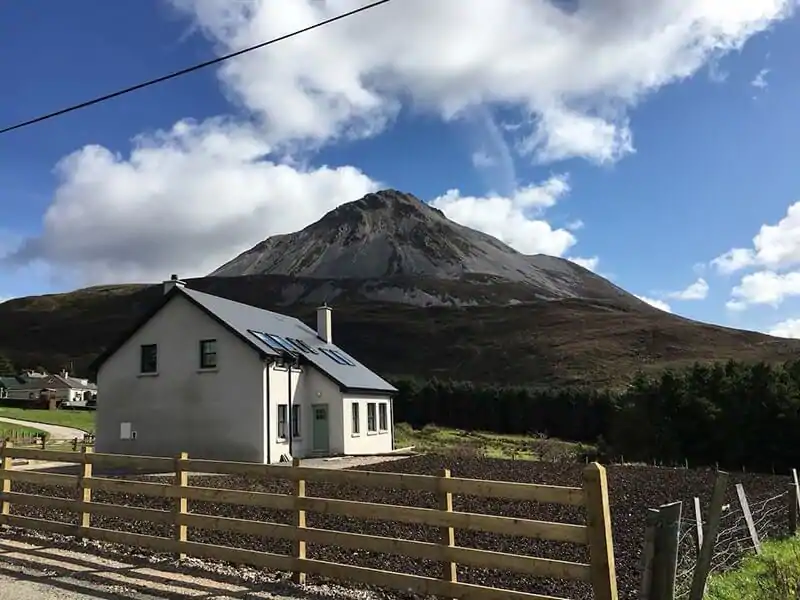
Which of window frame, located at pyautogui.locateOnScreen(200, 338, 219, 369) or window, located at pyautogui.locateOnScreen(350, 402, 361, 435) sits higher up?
window frame, located at pyautogui.locateOnScreen(200, 338, 219, 369)

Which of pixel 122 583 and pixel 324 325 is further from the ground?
pixel 324 325

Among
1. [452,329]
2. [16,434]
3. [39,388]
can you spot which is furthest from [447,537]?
[452,329]

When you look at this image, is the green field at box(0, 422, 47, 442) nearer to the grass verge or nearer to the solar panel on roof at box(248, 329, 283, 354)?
the solar panel on roof at box(248, 329, 283, 354)

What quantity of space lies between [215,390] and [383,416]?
1118 cm

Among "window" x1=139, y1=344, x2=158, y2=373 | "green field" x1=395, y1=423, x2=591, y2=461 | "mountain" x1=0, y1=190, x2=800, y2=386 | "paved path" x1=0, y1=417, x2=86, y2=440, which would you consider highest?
"mountain" x1=0, y1=190, x2=800, y2=386

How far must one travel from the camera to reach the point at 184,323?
90.9ft

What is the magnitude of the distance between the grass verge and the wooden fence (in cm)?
206

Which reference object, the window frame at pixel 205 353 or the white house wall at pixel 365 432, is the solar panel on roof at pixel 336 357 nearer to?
the white house wall at pixel 365 432

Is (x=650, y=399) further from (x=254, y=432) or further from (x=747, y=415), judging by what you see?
(x=254, y=432)

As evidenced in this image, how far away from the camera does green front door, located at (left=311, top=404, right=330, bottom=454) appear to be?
99.5 feet

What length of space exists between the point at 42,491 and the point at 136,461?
916 centimetres

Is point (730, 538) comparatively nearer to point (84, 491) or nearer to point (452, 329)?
point (84, 491)

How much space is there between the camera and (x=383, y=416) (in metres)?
35.8

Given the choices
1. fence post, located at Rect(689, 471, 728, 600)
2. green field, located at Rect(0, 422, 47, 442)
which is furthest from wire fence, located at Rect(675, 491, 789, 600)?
green field, located at Rect(0, 422, 47, 442)
